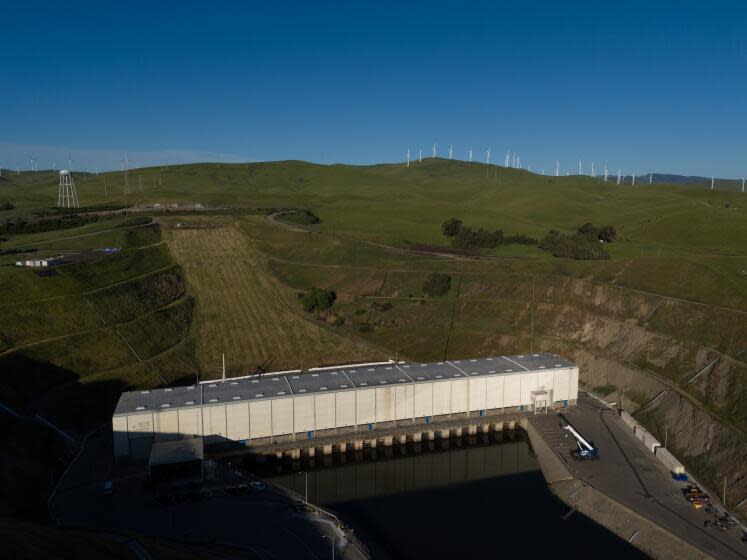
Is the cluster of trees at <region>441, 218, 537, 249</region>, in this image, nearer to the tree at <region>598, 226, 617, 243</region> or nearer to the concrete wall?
the tree at <region>598, 226, 617, 243</region>

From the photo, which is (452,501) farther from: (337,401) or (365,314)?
(365,314)

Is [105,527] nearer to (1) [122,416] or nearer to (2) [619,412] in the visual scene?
(1) [122,416]

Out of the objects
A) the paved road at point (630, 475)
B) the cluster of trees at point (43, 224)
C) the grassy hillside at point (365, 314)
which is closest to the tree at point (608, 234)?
the grassy hillside at point (365, 314)

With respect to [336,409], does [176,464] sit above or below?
below

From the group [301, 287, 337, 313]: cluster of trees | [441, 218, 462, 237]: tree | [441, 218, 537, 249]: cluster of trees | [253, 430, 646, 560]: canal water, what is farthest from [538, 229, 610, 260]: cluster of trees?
[253, 430, 646, 560]: canal water

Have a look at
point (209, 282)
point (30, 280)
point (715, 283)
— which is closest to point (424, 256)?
point (209, 282)

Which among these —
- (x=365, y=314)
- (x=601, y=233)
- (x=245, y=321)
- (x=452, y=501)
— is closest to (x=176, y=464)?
(x=452, y=501)
